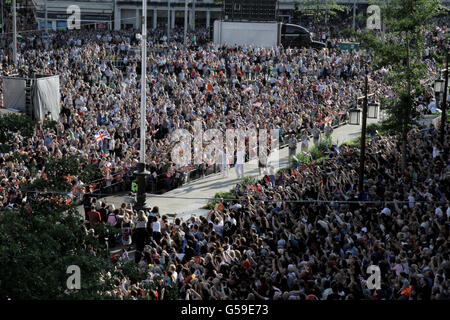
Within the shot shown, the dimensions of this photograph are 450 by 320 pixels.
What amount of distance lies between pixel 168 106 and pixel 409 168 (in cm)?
1656

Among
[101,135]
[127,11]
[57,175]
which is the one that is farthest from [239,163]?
[127,11]

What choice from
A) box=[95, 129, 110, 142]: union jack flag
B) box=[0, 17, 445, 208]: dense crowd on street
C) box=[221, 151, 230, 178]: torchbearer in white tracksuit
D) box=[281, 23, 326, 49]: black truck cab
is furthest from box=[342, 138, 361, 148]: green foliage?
box=[281, 23, 326, 49]: black truck cab

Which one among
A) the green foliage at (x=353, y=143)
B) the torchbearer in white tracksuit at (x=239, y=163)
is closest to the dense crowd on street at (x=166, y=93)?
the torchbearer in white tracksuit at (x=239, y=163)

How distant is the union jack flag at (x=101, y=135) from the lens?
1187 inches

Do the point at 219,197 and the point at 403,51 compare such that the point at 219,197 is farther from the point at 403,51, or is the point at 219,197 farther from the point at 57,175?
the point at 57,175

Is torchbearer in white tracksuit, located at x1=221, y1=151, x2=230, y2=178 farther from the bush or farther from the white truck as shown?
the white truck

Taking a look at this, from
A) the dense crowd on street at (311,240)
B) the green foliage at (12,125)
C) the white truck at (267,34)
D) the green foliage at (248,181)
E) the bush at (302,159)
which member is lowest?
the green foliage at (248,181)

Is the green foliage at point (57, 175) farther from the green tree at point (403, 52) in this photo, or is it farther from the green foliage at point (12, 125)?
the green tree at point (403, 52)

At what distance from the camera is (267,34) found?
54750 mm

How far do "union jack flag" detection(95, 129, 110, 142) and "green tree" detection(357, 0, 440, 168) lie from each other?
10815mm

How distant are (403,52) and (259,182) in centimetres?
674

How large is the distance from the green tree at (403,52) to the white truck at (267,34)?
2748cm
